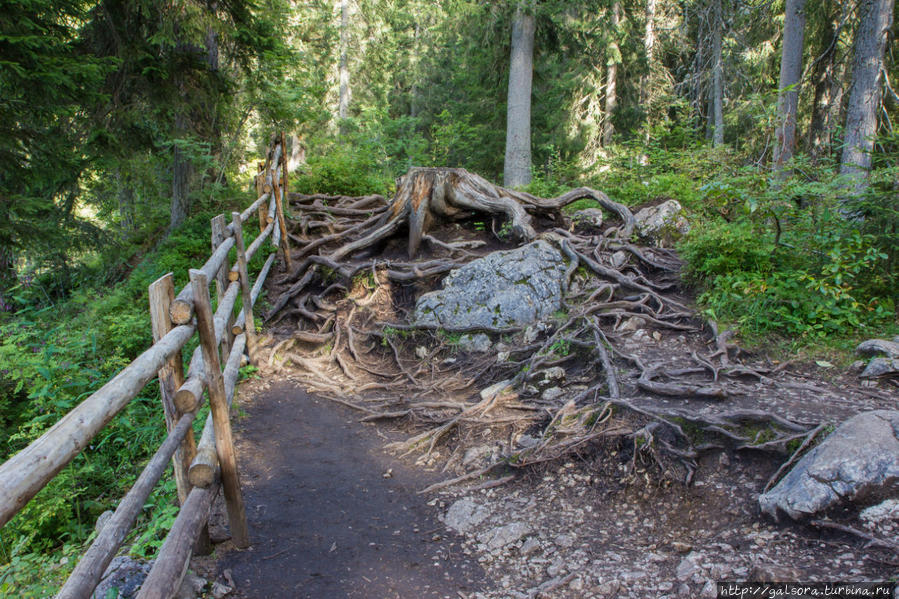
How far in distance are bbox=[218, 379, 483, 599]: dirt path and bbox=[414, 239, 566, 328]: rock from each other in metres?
2.21

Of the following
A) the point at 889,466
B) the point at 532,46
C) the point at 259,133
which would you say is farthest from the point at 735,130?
the point at 889,466

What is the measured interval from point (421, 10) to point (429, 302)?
2589 centimetres

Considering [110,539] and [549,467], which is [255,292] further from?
[110,539]

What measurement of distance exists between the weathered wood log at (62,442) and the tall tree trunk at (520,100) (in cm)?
1319

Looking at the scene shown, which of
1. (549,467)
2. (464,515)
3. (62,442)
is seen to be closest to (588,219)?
(549,467)

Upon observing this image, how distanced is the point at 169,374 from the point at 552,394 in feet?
11.8

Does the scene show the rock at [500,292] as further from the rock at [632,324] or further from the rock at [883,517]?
the rock at [883,517]

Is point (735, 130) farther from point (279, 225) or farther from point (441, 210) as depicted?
point (279, 225)

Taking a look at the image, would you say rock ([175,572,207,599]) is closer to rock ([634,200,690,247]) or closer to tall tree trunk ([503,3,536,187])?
rock ([634,200,690,247])

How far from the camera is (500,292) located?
7.16 meters

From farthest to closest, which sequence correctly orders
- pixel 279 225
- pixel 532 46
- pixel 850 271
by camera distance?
pixel 532 46 → pixel 279 225 → pixel 850 271

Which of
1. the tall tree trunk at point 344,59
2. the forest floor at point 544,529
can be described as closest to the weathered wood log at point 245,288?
the forest floor at point 544,529

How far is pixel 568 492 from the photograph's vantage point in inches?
157

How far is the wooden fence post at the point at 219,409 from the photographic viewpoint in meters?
3.00
